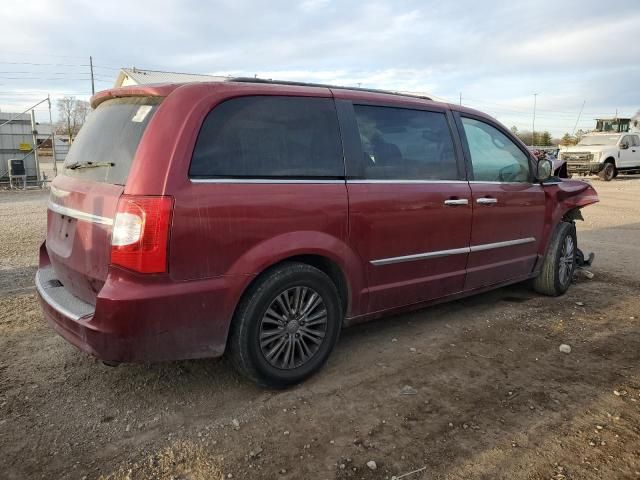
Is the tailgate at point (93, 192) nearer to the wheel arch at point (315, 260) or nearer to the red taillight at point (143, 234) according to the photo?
the red taillight at point (143, 234)

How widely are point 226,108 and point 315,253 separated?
3.32 ft

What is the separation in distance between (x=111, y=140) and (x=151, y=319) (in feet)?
3.76

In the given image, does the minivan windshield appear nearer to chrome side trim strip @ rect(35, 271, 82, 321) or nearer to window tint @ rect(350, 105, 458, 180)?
window tint @ rect(350, 105, 458, 180)

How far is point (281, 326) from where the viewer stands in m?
3.17

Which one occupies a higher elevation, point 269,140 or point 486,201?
point 269,140

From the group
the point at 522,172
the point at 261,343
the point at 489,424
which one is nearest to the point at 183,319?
the point at 261,343

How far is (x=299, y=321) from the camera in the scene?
10.6 ft

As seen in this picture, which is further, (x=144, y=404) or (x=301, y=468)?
(x=144, y=404)

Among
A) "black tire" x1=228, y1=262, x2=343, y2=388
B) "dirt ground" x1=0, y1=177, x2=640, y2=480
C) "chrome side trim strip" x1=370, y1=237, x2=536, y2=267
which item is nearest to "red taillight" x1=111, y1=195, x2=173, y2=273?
"black tire" x1=228, y1=262, x2=343, y2=388

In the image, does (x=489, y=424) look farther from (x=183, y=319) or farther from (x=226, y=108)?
(x=226, y=108)

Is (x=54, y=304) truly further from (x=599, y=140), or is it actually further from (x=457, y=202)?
(x=599, y=140)

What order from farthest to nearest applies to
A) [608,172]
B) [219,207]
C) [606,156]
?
[608,172] → [606,156] → [219,207]

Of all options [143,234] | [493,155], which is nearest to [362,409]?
[143,234]

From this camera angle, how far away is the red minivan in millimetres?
2678
